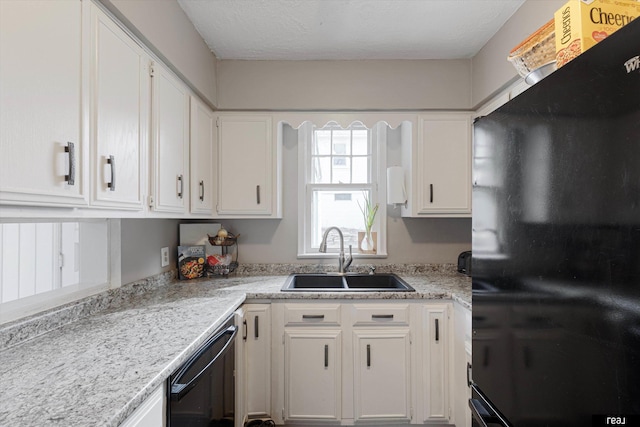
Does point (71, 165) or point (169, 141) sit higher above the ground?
point (169, 141)

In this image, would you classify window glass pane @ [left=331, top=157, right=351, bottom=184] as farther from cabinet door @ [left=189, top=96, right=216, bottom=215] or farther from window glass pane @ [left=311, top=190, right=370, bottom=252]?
cabinet door @ [left=189, top=96, right=216, bottom=215]

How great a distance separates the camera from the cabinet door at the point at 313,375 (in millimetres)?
1968

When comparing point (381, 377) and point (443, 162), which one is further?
point (443, 162)

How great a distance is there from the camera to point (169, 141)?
1732 millimetres

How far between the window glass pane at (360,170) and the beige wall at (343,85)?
0.48 m

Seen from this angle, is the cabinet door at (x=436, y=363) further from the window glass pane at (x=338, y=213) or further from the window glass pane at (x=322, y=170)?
the window glass pane at (x=322, y=170)

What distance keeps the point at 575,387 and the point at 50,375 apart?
1.30 m

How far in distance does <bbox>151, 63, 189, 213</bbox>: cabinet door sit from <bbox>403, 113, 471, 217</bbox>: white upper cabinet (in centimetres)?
160

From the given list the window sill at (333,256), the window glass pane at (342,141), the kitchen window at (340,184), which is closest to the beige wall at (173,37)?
the kitchen window at (340,184)

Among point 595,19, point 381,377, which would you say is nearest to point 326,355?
point 381,377

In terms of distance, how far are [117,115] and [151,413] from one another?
106cm

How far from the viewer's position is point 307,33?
2084 mm

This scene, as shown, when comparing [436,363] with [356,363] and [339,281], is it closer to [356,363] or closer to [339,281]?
[356,363]

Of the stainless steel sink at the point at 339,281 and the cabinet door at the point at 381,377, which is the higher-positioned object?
the stainless steel sink at the point at 339,281
